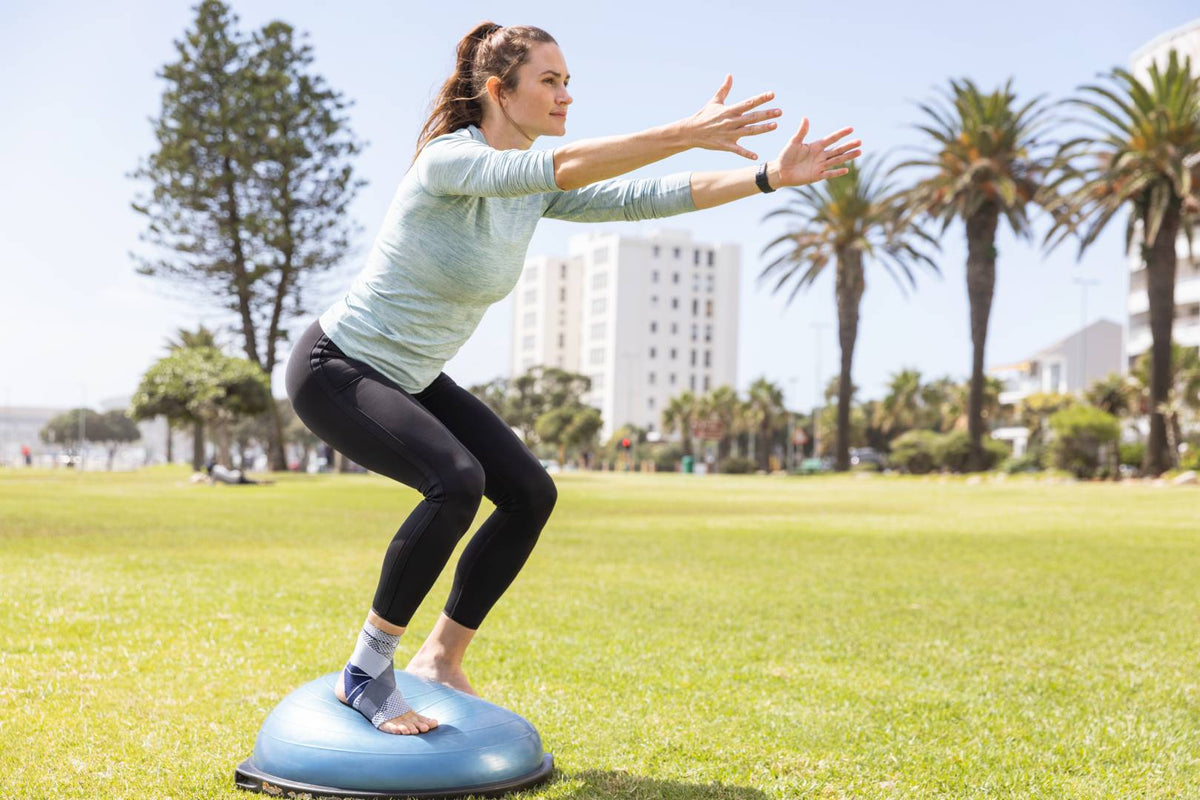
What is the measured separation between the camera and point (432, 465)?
338cm

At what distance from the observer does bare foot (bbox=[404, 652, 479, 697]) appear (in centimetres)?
380

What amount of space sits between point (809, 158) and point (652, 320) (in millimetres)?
144382

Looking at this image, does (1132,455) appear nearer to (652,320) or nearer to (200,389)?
(200,389)

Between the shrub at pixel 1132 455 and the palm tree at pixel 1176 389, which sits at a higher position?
the palm tree at pixel 1176 389

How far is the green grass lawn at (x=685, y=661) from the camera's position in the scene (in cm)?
378

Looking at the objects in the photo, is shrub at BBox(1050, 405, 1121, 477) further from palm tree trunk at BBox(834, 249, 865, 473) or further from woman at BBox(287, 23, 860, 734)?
woman at BBox(287, 23, 860, 734)

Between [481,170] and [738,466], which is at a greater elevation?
[481,170]

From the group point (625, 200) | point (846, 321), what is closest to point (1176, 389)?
point (846, 321)

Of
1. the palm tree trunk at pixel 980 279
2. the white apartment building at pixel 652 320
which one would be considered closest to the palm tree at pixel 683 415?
the white apartment building at pixel 652 320

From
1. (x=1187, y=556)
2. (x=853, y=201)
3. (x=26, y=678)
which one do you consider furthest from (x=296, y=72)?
(x=26, y=678)

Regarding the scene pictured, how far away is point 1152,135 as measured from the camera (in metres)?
36.9

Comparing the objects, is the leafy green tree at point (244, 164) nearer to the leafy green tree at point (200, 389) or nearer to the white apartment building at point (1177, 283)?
the leafy green tree at point (200, 389)

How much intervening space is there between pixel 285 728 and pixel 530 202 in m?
1.74

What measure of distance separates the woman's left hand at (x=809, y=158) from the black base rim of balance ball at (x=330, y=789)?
190 cm
